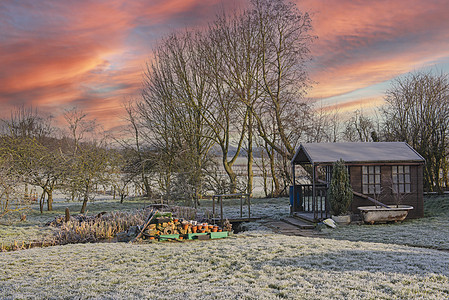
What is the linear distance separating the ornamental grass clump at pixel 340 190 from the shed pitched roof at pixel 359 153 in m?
0.55

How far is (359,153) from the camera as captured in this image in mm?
13344

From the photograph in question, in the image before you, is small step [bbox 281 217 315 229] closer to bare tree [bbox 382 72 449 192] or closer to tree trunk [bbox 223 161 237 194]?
tree trunk [bbox 223 161 237 194]

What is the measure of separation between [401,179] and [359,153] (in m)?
1.82

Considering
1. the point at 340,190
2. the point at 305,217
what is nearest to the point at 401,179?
the point at 340,190

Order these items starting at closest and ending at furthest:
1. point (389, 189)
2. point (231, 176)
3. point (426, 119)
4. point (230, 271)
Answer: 1. point (230, 271)
2. point (389, 189)
3. point (426, 119)
4. point (231, 176)

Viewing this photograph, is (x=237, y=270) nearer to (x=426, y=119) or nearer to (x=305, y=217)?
(x=305, y=217)

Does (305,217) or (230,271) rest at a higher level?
(305,217)

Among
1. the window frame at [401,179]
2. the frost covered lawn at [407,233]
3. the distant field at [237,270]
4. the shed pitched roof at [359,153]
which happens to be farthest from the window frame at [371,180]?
the distant field at [237,270]

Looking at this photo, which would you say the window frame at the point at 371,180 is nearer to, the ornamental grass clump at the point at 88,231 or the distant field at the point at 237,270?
the distant field at the point at 237,270

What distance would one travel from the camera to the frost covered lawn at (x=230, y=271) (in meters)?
5.34

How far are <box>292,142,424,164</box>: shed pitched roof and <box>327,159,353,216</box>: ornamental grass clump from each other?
0.55 metres

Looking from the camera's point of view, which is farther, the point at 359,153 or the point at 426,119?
the point at 426,119

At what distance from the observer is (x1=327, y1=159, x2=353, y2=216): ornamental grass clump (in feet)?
39.4

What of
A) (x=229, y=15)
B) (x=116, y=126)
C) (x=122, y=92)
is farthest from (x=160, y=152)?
(x=229, y=15)
